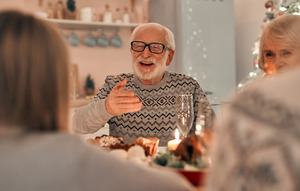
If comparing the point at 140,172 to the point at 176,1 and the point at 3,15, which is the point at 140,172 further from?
the point at 176,1

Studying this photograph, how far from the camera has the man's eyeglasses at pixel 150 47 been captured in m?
1.98

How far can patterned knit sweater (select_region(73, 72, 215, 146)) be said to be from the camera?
1.67m

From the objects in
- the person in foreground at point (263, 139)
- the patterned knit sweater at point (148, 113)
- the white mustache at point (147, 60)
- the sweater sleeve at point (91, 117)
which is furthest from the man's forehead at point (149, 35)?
the person in foreground at point (263, 139)

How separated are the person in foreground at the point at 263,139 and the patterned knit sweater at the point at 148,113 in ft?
3.85

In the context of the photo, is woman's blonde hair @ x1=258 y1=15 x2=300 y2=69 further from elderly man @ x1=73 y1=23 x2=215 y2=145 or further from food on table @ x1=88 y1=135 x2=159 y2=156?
food on table @ x1=88 y1=135 x2=159 y2=156

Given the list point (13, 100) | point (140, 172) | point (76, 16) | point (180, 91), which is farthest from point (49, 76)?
point (76, 16)

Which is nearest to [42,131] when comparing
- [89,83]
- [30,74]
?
[30,74]

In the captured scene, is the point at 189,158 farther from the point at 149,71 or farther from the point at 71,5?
the point at 71,5

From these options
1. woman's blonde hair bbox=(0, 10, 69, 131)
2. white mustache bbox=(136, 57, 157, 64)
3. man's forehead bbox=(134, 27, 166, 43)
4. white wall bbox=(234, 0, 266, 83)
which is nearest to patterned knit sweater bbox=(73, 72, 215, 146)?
white mustache bbox=(136, 57, 157, 64)

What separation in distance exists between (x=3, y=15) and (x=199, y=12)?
10.3 ft

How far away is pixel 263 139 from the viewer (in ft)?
1.43

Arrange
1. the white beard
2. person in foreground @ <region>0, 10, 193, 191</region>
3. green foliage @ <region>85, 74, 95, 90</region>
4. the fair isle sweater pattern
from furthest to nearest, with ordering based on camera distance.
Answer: green foliage @ <region>85, 74, 95, 90</region>
the white beard
the fair isle sweater pattern
person in foreground @ <region>0, 10, 193, 191</region>

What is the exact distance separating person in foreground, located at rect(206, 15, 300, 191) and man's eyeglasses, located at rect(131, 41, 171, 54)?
60.7 inches

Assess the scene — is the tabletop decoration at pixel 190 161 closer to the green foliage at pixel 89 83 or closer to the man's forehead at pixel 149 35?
the man's forehead at pixel 149 35
